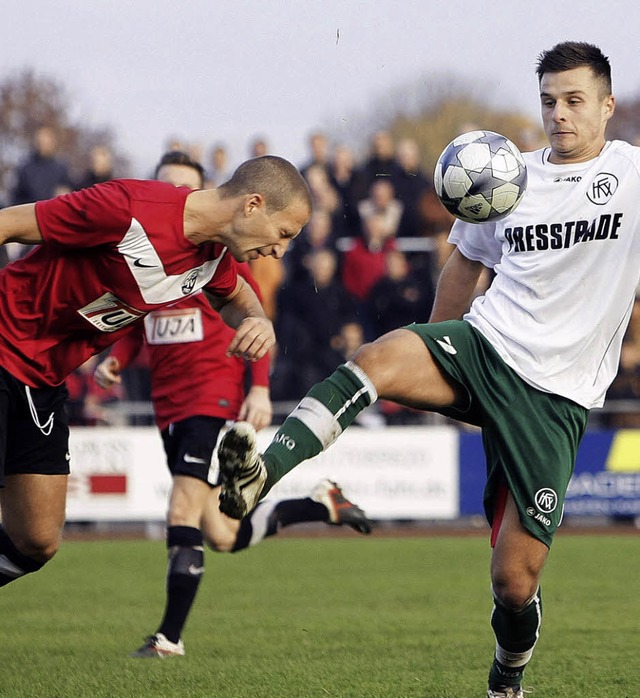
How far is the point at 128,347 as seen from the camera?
7.95m

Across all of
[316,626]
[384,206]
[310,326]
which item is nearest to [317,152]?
[384,206]

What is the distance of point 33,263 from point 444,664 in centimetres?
286

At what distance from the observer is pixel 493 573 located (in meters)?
5.23

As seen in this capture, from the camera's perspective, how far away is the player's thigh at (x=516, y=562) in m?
5.16

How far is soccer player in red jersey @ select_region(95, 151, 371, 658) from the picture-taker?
735cm

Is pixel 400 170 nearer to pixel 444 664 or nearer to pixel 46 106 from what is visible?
pixel 444 664

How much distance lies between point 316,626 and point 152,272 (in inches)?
135

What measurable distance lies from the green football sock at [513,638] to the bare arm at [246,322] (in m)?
1.43

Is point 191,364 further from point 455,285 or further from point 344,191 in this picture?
point 344,191

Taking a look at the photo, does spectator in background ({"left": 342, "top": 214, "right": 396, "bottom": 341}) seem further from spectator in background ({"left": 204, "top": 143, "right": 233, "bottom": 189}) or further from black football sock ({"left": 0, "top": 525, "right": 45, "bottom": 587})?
black football sock ({"left": 0, "top": 525, "right": 45, "bottom": 587})

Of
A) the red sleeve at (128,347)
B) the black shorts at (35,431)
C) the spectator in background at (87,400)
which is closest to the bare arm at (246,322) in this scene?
the black shorts at (35,431)

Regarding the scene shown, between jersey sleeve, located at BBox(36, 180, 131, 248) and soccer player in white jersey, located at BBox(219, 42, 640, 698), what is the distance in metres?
1.17

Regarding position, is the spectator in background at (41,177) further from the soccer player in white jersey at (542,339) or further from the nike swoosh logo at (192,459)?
the soccer player in white jersey at (542,339)

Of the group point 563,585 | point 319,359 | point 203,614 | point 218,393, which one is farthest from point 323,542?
point 218,393
